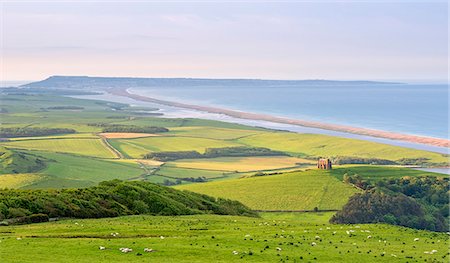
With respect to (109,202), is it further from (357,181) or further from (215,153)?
(215,153)

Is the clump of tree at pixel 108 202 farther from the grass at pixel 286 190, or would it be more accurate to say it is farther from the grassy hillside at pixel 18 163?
the grassy hillside at pixel 18 163

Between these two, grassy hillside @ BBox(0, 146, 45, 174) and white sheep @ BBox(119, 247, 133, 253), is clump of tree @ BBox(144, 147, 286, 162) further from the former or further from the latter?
white sheep @ BBox(119, 247, 133, 253)

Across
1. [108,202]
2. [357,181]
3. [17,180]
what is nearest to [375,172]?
[357,181]

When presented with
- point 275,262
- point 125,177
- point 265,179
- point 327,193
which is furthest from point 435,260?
point 125,177

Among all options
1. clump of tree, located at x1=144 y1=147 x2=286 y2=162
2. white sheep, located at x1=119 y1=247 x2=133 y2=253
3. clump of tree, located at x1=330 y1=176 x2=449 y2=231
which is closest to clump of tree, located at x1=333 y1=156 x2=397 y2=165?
clump of tree, located at x1=144 y1=147 x2=286 y2=162

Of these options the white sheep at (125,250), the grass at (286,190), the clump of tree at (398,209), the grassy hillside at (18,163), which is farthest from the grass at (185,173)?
the white sheep at (125,250)

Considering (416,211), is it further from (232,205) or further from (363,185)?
(232,205)
